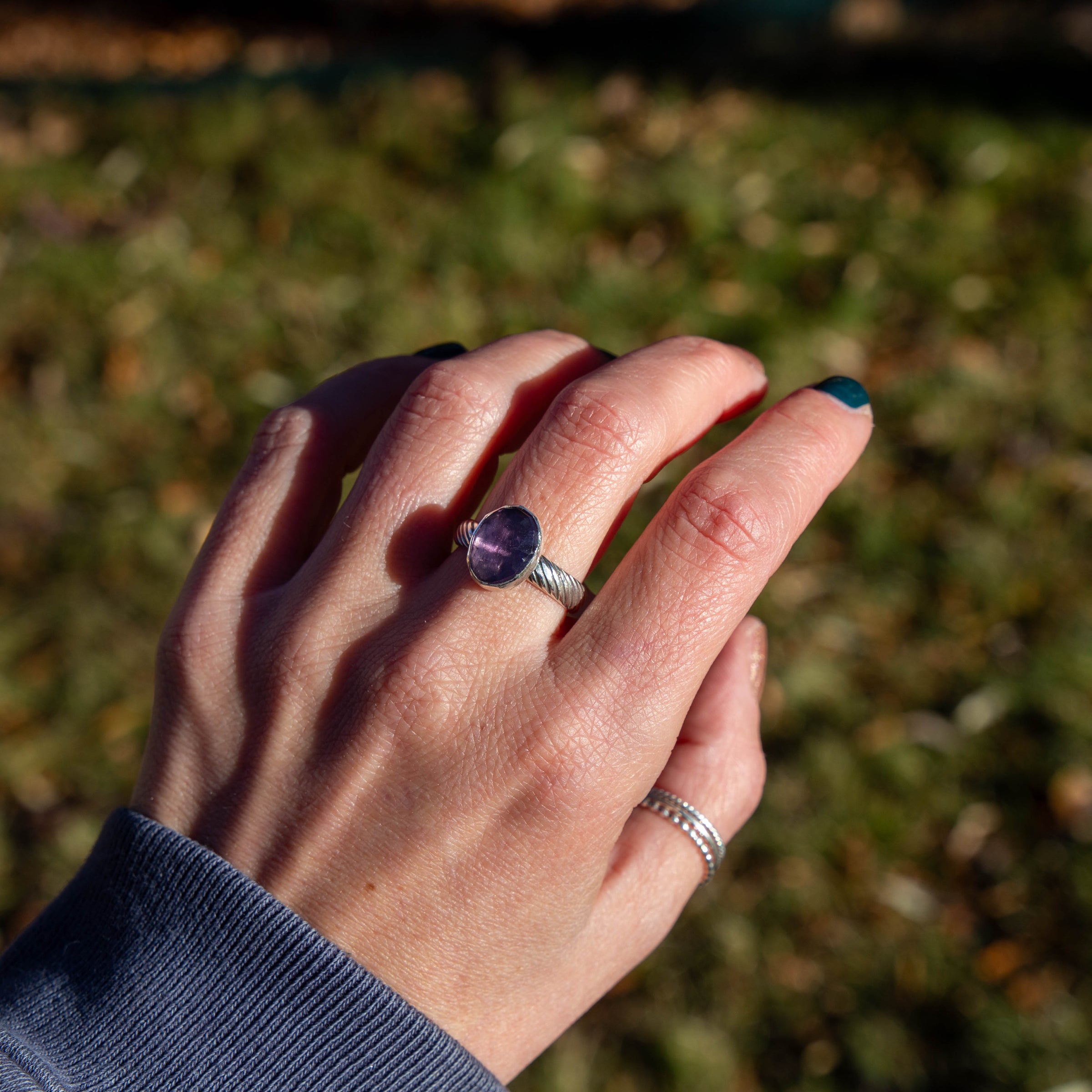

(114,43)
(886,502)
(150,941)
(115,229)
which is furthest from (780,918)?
(114,43)

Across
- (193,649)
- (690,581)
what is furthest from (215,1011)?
(690,581)

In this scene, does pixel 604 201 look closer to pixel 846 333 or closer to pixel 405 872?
pixel 846 333

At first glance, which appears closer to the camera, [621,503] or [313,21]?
[621,503]

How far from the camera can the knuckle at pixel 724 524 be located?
1528 mm

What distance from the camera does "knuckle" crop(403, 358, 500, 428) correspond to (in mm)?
1700

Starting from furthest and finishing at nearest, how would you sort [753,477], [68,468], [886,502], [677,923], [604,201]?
[604,201]
[68,468]
[886,502]
[677,923]
[753,477]

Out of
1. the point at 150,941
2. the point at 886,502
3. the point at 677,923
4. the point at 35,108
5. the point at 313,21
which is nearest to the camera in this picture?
the point at 150,941

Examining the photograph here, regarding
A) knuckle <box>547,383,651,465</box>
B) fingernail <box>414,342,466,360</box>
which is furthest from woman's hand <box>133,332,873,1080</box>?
fingernail <box>414,342,466,360</box>

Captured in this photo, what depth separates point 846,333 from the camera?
3.54m

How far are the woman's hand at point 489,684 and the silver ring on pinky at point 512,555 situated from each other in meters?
0.05

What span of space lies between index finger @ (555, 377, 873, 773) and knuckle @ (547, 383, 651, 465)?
0.12m

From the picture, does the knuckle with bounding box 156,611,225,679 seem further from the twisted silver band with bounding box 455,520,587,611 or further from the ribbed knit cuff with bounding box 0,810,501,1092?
the twisted silver band with bounding box 455,520,587,611

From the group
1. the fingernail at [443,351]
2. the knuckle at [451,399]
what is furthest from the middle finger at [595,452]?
the fingernail at [443,351]

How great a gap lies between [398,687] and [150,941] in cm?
55
